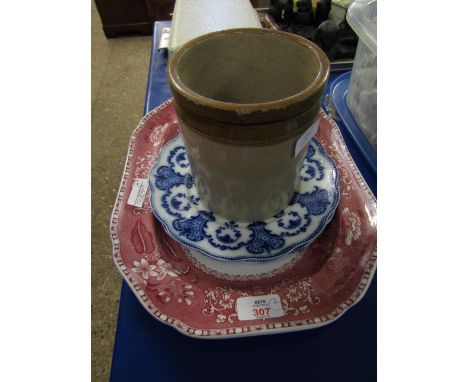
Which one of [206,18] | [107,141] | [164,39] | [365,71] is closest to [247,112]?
[365,71]

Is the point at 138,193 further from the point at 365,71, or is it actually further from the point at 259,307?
the point at 365,71

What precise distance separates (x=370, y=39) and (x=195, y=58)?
0.30m

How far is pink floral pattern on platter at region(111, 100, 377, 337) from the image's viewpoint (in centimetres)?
37

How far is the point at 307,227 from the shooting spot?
43 cm

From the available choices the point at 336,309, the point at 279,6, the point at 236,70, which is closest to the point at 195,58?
the point at 236,70

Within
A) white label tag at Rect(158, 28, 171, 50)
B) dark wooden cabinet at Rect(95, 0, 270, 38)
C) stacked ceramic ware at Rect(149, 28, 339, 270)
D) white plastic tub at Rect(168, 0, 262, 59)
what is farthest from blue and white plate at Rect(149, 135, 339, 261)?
dark wooden cabinet at Rect(95, 0, 270, 38)

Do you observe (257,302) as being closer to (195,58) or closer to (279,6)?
(195,58)

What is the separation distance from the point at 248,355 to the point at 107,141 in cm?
111

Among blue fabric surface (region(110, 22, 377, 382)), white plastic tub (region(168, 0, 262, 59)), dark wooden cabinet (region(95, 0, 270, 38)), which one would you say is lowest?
dark wooden cabinet (region(95, 0, 270, 38))

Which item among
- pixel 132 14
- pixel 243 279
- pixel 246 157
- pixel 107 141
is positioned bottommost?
pixel 107 141

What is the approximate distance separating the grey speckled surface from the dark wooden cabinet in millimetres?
52

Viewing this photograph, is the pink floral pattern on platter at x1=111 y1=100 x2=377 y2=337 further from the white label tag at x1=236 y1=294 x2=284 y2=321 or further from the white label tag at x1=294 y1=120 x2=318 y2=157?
the white label tag at x1=294 y1=120 x2=318 y2=157

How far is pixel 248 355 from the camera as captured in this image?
0.38m

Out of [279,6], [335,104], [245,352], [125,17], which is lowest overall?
[125,17]
